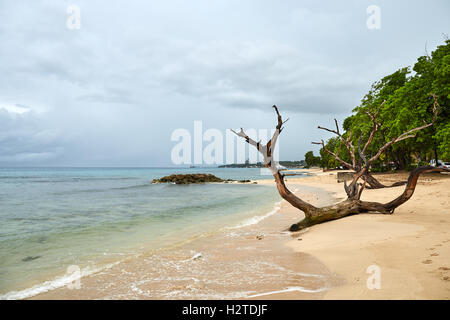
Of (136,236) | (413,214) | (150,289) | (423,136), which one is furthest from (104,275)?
(423,136)

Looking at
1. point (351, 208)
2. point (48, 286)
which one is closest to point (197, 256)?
point (48, 286)

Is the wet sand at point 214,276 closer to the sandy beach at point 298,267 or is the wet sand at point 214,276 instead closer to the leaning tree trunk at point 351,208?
the sandy beach at point 298,267

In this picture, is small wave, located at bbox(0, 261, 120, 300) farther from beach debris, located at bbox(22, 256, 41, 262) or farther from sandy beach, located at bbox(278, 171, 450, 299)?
sandy beach, located at bbox(278, 171, 450, 299)

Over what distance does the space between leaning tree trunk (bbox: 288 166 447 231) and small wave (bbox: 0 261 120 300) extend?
253 inches

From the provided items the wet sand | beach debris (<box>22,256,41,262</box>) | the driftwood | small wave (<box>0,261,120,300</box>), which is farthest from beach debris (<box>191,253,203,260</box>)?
beach debris (<box>22,256,41,262</box>)

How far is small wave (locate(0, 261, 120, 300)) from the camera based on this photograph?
4.85m

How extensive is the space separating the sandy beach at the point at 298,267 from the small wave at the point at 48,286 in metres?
0.24

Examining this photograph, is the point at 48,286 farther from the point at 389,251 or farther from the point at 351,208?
the point at 351,208

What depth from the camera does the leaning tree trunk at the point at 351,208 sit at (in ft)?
30.3

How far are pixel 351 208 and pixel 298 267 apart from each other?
588cm

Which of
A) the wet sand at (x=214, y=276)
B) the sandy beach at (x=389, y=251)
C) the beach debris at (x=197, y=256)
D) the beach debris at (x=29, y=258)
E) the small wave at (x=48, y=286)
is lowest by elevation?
the beach debris at (x=29, y=258)

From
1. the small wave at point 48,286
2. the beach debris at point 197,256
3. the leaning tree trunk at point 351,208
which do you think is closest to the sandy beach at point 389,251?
the leaning tree trunk at point 351,208

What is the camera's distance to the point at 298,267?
17.6 ft
